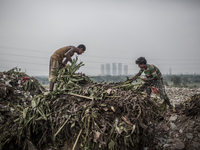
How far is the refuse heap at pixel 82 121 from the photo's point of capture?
2.40 metres

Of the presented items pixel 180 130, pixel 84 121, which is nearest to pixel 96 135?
pixel 84 121

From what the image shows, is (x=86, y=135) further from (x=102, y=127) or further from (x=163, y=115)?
(x=163, y=115)

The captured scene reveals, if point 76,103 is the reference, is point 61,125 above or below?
below

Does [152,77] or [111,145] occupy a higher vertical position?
[152,77]

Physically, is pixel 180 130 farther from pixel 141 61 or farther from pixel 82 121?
pixel 82 121

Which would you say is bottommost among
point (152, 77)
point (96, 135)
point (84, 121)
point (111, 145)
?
point (111, 145)

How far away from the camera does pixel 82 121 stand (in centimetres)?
241

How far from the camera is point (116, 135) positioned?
236 centimetres

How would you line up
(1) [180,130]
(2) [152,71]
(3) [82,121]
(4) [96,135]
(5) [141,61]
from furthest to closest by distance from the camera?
(2) [152,71], (5) [141,61], (1) [180,130], (3) [82,121], (4) [96,135]

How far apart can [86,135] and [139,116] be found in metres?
0.89

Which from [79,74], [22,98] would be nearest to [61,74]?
[79,74]

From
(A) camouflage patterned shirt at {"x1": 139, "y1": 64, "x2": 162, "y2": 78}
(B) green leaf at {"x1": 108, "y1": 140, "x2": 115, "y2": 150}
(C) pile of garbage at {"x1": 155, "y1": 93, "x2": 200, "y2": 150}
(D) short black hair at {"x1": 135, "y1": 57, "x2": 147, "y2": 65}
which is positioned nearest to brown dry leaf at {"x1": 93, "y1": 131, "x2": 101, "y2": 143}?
(B) green leaf at {"x1": 108, "y1": 140, "x2": 115, "y2": 150}

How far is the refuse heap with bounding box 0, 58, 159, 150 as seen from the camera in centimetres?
240

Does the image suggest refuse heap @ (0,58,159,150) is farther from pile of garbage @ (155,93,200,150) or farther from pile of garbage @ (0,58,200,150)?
pile of garbage @ (155,93,200,150)
